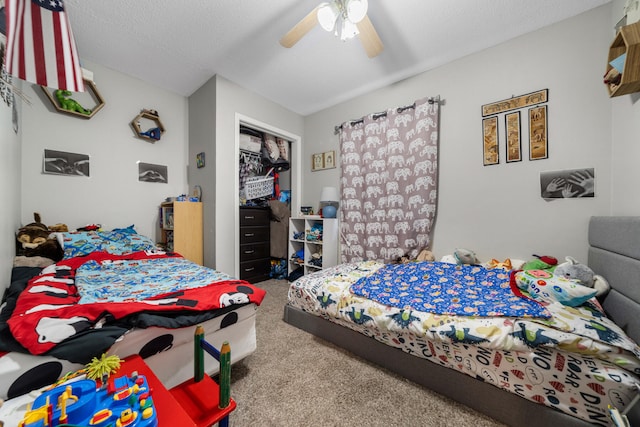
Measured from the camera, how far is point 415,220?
99.5 inches

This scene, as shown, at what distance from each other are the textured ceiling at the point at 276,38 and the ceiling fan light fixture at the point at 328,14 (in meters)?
0.37

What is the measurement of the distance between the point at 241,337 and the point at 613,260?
2.37 m

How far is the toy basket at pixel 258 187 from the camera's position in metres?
3.46

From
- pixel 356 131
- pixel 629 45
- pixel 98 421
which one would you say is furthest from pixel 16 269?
pixel 629 45

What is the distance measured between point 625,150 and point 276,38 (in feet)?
9.57

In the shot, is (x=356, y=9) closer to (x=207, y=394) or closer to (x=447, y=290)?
(x=447, y=290)

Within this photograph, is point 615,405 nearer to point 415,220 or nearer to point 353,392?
point 353,392

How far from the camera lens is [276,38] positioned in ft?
6.91

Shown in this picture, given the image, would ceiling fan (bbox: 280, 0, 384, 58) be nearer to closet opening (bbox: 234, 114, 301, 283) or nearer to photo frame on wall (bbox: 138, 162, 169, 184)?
closet opening (bbox: 234, 114, 301, 283)

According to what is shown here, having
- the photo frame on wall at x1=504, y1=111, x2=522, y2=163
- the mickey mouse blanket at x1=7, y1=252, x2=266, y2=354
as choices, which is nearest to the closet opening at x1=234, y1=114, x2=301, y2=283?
the mickey mouse blanket at x1=7, y1=252, x2=266, y2=354

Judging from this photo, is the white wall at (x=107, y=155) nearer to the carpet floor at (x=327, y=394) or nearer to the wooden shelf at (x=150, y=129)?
the wooden shelf at (x=150, y=129)

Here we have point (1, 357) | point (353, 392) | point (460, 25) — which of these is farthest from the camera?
point (460, 25)

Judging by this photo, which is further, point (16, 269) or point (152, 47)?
point (152, 47)

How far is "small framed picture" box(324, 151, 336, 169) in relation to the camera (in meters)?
3.30
